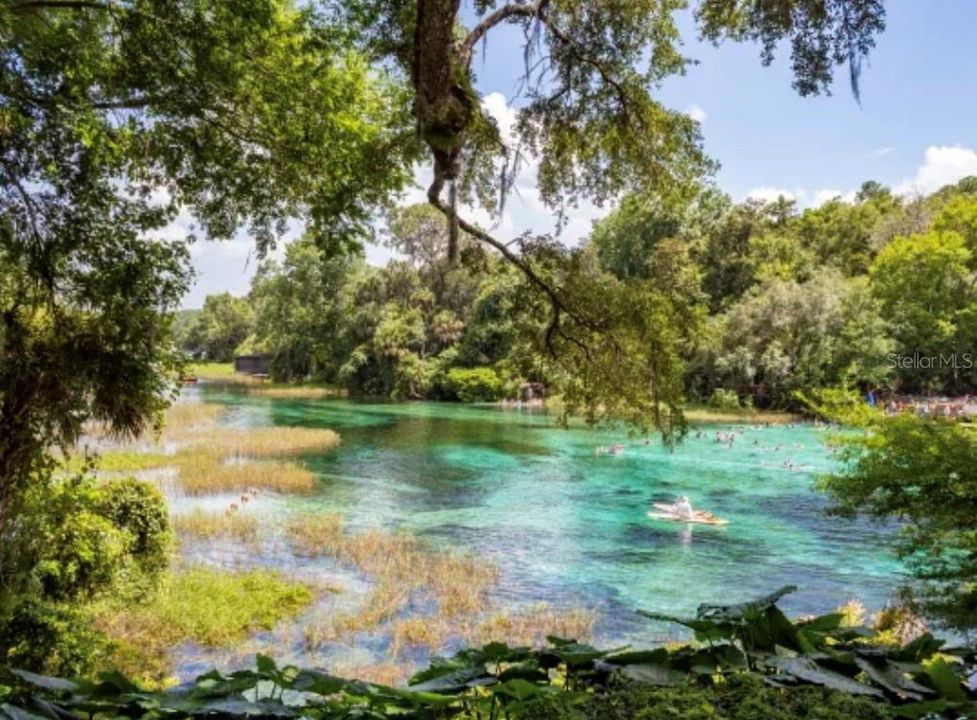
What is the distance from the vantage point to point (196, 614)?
9.43 meters

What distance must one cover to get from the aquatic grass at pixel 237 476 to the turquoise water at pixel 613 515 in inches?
26.9

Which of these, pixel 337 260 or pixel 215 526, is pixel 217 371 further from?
pixel 337 260

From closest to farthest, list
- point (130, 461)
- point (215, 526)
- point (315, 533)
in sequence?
point (315, 533) < point (215, 526) < point (130, 461)

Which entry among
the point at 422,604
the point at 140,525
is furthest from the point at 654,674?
the point at 422,604

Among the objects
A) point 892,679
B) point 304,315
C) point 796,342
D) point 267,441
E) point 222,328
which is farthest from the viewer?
point 222,328

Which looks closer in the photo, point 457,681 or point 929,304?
point 457,681

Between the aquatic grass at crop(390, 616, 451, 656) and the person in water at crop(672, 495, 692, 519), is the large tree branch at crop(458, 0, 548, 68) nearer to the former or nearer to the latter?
the aquatic grass at crop(390, 616, 451, 656)

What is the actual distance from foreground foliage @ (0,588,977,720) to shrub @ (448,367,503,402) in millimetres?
40791

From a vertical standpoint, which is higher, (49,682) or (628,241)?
(628,241)

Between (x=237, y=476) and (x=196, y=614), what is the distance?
9.65 m

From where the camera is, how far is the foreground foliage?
1532 millimetres

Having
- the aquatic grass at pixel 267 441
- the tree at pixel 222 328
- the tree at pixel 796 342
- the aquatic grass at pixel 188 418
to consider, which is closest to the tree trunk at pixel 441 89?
the aquatic grass at pixel 267 441

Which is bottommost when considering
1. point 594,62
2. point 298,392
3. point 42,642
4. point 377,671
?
point 377,671

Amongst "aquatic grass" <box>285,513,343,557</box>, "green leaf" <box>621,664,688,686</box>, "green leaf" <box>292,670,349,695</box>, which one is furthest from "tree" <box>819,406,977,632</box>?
"aquatic grass" <box>285,513,343,557</box>
